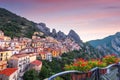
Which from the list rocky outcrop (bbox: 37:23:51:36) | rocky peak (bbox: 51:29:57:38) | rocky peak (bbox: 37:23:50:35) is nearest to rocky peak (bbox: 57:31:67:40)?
rocky peak (bbox: 51:29:57:38)

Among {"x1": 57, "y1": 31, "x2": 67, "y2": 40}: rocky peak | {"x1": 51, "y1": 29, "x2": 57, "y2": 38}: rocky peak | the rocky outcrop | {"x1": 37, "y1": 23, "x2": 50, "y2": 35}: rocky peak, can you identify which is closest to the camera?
{"x1": 51, "y1": 29, "x2": 57, "y2": 38}: rocky peak

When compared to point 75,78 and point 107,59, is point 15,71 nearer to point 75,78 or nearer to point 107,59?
point 107,59

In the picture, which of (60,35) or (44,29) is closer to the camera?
(60,35)

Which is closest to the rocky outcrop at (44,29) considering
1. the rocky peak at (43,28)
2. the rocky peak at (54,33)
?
the rocky peak at (43,28)

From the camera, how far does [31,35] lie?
109 m

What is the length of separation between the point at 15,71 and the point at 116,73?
47260mm

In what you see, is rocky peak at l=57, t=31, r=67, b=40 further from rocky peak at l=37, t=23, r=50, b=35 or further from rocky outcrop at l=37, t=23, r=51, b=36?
rocky peak at l=37, t=23, r=50, b=35

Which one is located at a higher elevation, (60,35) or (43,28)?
(43,28)

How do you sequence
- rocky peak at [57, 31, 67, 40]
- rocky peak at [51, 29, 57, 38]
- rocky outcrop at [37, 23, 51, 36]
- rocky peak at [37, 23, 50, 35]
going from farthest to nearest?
rocky peak at [37, 23, 50, 35] → rocky outcrop at [37, 23, 51, 36] → rocky peak at [57, 31, 67, 40] → rocky peak at [51, 29, 57, 38]

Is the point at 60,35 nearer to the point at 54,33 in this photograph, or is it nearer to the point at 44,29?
the point at 54,33

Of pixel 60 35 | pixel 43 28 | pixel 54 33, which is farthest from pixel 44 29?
pixel 60 35

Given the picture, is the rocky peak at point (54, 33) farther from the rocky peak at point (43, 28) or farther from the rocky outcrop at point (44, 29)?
the rocky peak at point (43, 28)

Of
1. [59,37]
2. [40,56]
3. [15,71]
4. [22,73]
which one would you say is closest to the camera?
[15,71]

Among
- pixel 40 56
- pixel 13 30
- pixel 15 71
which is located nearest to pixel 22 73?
pixel 15 71
